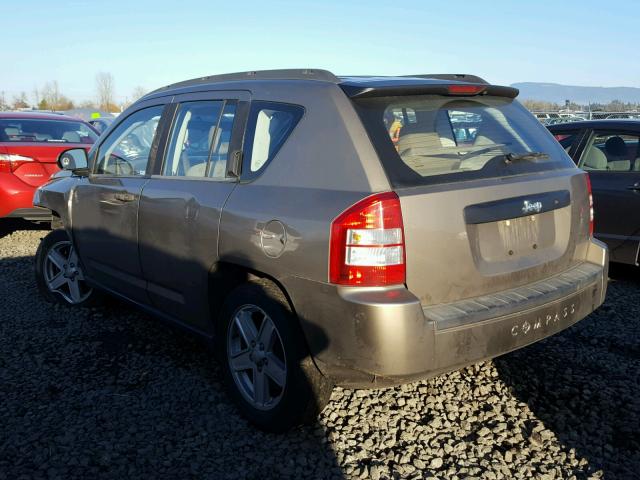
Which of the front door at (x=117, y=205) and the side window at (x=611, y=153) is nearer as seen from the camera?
the front door at (x=117, y=205)

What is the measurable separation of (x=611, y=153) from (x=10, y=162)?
6.69m

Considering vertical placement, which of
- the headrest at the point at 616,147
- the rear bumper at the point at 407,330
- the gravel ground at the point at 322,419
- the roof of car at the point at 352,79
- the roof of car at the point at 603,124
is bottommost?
the gravel ground at the point at 322,419

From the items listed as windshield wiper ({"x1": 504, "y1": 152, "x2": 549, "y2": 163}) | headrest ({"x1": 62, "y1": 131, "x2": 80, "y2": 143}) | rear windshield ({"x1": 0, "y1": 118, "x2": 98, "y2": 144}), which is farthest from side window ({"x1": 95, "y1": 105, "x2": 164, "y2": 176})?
headrest ({"x1": 62, "y1": 131, "x2": 80, "y2": 143})

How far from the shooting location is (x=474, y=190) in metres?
2.74

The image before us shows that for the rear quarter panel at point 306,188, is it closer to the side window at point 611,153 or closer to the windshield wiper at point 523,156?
the windshield wiper at point 523,156

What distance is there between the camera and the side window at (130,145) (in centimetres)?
400

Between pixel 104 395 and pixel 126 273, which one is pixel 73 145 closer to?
pixel 126 273

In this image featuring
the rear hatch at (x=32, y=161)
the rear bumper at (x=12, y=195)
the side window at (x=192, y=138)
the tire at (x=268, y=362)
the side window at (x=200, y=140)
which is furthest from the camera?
the rear hatch at (x=32, y=161)

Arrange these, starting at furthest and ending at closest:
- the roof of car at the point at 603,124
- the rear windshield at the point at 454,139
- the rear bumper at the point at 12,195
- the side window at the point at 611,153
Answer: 1. the rear bumper at the point at 12,195
2. the roof of car at the point at 603,124
3. the side window at the point at 611,153
4. the rear windshield at the point at 454,139

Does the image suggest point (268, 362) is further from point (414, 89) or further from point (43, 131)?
point (43, 131)

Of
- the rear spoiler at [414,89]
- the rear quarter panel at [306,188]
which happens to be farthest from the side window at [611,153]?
the rear quarter panel at [306,188]

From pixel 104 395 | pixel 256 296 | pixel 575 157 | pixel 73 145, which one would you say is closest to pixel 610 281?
pixel 575 157

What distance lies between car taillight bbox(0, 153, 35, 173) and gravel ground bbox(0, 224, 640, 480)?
3427mm

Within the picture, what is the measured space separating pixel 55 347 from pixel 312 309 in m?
2.47
